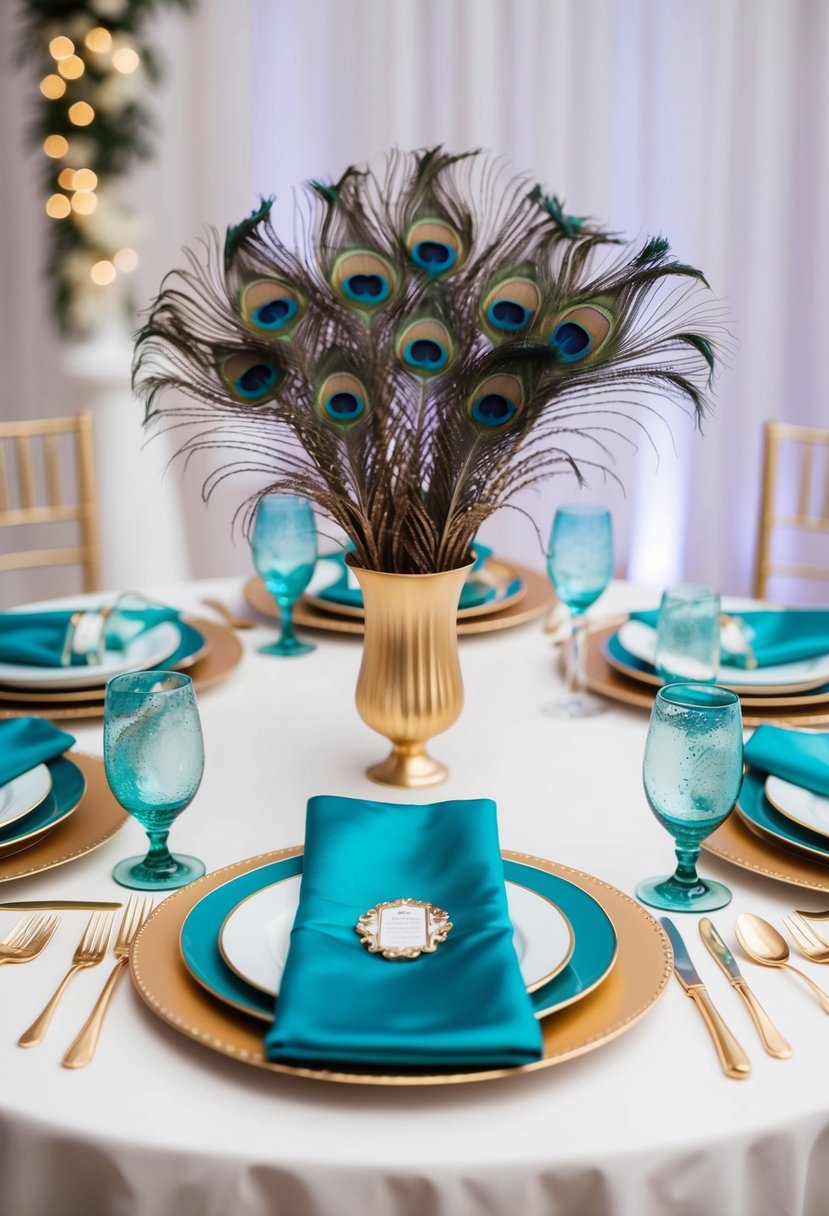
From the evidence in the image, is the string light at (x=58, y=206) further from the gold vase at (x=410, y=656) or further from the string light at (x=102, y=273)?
the gold vase at (x=410, y=656)

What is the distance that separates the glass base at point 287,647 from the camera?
5.45 feet

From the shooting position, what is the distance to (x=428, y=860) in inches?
39.6

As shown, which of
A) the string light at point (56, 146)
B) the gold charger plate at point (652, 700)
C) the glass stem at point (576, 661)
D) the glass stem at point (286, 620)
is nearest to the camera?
the gold charger plate at point (652, 700)

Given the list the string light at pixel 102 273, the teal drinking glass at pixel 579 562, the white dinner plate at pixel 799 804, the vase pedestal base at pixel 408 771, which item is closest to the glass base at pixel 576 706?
the teal drinking glass at pixel 579 562

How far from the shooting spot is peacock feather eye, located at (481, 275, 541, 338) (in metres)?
1.15

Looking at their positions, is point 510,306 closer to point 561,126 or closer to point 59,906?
point 59,906

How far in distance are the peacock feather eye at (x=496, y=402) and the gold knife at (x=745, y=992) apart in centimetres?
46

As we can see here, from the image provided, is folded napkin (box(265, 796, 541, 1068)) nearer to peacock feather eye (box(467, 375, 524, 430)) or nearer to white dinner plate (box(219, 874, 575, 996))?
white dinner plate (box(219, 874, 575, 996))

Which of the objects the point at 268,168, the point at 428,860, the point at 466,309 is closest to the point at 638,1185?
the point at 428,860

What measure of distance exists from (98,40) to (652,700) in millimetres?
2665

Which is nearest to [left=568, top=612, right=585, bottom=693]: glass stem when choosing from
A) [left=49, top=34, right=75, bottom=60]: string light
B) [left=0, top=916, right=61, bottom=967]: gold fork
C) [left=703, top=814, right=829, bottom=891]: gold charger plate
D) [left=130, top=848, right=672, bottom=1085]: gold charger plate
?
[left=703, top=814, right=829, bottom=891]: gold charger plate

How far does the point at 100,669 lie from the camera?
4.79ft

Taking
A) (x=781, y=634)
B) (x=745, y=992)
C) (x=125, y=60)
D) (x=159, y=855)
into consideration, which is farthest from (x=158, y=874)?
(x=125, y=60)

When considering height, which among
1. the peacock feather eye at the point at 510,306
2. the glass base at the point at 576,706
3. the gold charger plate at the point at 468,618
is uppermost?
the peacock feather eye at the point at 510,306
